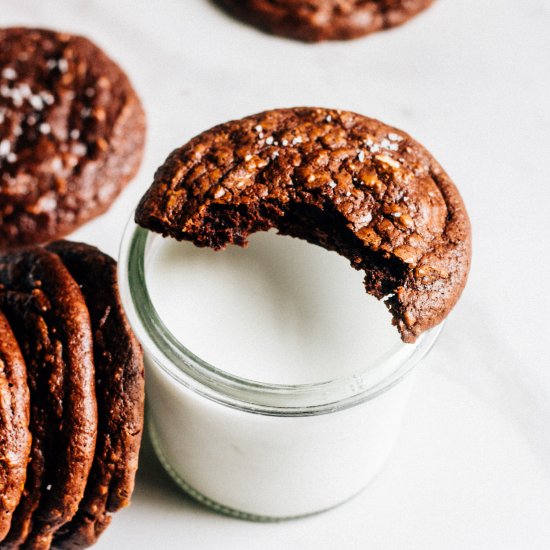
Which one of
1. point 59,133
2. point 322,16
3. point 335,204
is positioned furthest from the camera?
point 322,16

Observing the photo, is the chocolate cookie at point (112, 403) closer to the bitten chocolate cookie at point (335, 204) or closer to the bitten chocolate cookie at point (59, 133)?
the bitten chocolate cookie at point (335, 204)

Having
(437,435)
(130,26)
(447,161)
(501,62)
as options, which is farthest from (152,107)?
(437,435)

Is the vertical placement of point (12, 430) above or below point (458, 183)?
below

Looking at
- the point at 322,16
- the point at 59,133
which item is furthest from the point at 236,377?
the point at 322,16

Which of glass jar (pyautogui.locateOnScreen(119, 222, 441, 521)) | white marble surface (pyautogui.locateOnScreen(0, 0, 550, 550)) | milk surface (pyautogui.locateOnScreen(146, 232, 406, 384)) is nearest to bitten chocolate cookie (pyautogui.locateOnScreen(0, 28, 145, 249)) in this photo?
white marble surface (pyautogui.locateOnScreen(0, 0, 550, 550))

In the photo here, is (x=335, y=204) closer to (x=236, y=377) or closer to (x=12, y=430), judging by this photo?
(x=236, y=377)

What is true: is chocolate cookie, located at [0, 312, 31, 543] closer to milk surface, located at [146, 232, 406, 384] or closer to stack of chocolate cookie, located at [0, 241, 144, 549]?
stack of chocolate cookie, located at [0, 241, 144, 549]

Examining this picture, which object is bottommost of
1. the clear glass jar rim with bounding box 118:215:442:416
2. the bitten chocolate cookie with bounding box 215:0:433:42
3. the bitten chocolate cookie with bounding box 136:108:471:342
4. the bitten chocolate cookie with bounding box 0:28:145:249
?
the bitten chocolate cookie with bounding box 0:28:145:249
